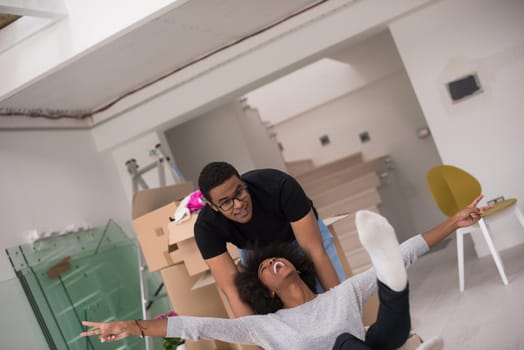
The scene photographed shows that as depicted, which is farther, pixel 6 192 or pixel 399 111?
pixel 399 111

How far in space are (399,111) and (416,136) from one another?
36 centimetres

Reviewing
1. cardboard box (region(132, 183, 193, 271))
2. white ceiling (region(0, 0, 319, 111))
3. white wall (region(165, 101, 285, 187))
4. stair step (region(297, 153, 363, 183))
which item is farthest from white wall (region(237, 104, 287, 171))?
cardboard box (region(132, 183, 193, 271))

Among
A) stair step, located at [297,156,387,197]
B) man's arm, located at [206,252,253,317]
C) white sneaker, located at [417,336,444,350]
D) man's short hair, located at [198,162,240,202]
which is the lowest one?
stair step, located at [297,156,387,197]

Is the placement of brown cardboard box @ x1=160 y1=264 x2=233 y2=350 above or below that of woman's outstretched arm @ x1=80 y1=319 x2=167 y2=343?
below

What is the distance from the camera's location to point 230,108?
703 cm

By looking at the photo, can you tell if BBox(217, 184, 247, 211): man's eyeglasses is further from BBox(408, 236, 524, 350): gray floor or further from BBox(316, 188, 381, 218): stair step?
BBox(316, 188, 381, 218): stair step

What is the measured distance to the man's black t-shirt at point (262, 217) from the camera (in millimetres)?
2436

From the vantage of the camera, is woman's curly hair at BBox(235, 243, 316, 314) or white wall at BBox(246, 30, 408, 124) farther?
white wall at BBox(246, 30, 408, 124)

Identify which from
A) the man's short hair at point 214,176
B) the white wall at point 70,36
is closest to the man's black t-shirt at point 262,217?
the man's short hair at point 214,176

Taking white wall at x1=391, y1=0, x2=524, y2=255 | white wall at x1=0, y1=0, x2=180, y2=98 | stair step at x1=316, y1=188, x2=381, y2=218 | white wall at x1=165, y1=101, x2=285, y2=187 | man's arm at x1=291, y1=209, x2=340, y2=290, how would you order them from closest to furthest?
man's arm at x1=291, y1=209, x2=340, y2=290 < white wall at x1=0, y1=0, x2=180, y2=98 < white wall at x1=391, y1=0, x2=524, y2=255 < white wall at x1=165, y1=101, x2=285, y2=187 < stair step at x1=316, y1=188, x2=381, y2=218

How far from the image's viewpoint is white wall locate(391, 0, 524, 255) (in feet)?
16.4

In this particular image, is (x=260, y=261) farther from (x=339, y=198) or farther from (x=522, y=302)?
(x=339, y=198)

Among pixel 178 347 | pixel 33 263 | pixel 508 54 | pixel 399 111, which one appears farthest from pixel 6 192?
pixel 399 111

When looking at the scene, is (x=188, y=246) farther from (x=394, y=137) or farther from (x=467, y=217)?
(x=394, y=137)
